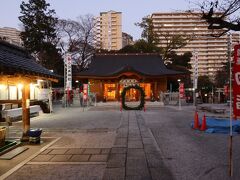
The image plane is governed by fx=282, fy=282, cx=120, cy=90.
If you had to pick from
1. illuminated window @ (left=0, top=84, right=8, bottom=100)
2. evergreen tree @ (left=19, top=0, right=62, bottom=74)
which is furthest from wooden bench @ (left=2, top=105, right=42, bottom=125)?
evergreen tree @ (left=19, top=0, right=62, bottom=74)

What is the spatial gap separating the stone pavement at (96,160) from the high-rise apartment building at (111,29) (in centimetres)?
11285

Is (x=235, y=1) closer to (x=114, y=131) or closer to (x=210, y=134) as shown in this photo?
(x=210, y=134)

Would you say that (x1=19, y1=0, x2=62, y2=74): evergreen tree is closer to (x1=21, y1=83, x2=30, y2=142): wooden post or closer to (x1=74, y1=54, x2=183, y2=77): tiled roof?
(x1=74, y1=54, x2=183, y2=77): tiled roof

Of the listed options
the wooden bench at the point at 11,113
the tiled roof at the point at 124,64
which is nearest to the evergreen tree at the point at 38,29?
the tiled roof at the point at 124,64

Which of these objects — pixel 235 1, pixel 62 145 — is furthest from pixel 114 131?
pixel 235 1

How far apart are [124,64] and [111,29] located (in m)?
89.0

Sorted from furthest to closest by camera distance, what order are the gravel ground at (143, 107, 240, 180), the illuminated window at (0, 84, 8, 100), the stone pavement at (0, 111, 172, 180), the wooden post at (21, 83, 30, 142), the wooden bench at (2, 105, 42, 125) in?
the illuminated window at (0, 84, 8, 100) → the wooden bench at (2, 105, 42, 125) → the wooden post at (21, 83, 30, 142) → the gravel ground at (143, 107, 240, 180) → the stone pavement at (0, 111, 172, 180)

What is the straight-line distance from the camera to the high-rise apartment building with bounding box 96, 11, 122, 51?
122 metres

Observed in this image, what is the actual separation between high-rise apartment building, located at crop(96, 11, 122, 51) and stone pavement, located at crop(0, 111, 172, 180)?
11285 cm

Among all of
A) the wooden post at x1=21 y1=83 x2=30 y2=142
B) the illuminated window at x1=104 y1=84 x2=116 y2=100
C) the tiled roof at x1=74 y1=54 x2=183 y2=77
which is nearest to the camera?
the wooden post at x1=21 y1=83 x2=30 y2=142

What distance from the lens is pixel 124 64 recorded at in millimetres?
37031

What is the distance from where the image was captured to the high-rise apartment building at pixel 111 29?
121637 mm

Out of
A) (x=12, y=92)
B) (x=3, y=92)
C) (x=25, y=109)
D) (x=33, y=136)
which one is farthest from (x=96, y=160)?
(x=12, y=92)

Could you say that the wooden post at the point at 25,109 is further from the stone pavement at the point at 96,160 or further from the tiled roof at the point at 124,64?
the tiled roof at the point at 124,64
